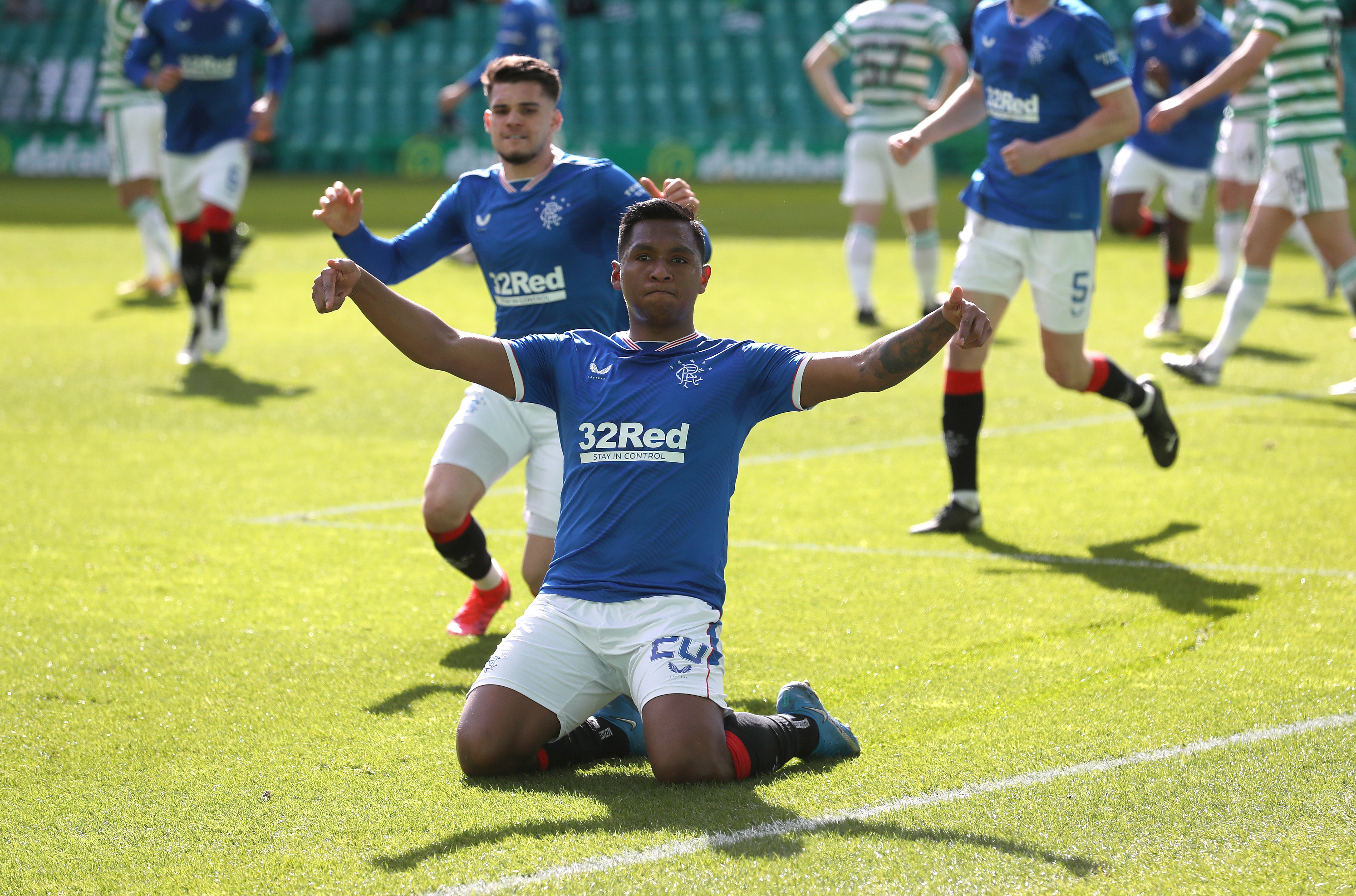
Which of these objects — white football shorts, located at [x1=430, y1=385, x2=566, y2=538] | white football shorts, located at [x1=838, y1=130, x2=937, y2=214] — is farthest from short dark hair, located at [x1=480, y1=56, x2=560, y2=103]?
white football shorts, located at [x1=838, y1=130, x2=937, y2=214]

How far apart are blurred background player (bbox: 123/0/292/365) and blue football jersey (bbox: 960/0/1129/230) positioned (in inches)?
211

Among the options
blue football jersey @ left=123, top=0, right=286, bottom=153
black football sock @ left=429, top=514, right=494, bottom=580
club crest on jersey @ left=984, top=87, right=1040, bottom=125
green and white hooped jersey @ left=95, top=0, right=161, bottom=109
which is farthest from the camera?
green and white hooped jersey @ left=95, top=0, right=161, bottom=109

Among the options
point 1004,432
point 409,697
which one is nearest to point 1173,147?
point 1004,432

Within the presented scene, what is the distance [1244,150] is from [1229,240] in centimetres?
95

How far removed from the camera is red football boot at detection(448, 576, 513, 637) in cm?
481

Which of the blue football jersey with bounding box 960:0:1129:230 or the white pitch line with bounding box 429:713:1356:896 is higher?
the blue football jersey with bounding box 960:0:1129:230

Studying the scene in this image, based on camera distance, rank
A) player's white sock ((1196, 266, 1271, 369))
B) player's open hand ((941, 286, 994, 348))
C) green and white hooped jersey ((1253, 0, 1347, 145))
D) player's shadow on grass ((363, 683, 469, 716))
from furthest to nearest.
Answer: player's white sock ((1196, 266, 1271, 369)) < green and white hooped jersey ((1253, 0, 1347, 145)) < player's shadow on grass ((363, 683, 469, 716)) < player's open hand ((941, 286, 994, 348))

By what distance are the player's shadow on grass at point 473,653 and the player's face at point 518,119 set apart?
165 cm

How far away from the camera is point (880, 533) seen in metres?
5.92

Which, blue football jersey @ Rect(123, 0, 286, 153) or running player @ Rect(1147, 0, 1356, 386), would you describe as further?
blue football jersey @ Rect(123, 0, 286, 153)

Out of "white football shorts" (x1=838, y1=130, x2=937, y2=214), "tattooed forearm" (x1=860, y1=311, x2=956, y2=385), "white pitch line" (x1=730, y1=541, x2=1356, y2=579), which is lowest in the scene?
"white pitch line" (x1=730, y1=541, x2=1356, y2=579)

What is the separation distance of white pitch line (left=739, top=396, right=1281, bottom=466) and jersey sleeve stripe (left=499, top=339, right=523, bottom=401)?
346 cm

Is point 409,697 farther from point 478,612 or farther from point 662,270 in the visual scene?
point 662,270

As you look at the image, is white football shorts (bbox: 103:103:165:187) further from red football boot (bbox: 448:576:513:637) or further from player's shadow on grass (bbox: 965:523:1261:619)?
player's shadow on grass (bbox: 965:523:1261:619)
